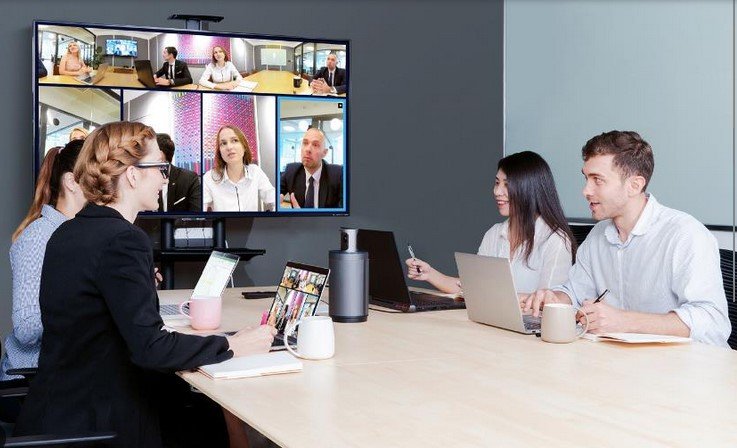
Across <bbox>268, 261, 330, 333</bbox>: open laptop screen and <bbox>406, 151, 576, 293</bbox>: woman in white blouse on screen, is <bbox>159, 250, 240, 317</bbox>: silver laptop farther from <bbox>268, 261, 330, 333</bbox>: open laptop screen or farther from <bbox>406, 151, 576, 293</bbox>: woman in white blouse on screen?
<bbox>406, 151, 576, 293</bbox>: woman in white blouse on screen

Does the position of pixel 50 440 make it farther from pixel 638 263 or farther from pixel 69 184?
pixel 638 263

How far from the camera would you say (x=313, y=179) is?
535 cm

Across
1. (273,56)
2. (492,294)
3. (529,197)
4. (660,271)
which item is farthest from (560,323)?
(273,56)

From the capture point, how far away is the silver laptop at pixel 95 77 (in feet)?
15.9

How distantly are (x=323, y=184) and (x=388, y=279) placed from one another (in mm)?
2143

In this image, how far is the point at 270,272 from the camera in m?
5.88

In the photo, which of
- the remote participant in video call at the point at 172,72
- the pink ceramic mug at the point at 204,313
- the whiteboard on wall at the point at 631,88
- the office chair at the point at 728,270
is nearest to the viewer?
the pink ceramic mug at the point at 204,313

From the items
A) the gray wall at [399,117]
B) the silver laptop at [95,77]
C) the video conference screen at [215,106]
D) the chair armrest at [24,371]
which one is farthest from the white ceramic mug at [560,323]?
the gray wall at [399,117]

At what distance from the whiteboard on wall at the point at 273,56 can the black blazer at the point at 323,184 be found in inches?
23.8

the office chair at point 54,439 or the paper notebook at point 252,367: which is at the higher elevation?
the paper notebook at point 252,367

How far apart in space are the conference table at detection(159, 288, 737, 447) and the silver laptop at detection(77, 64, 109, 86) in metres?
2.85

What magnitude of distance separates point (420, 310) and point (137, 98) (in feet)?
8.14

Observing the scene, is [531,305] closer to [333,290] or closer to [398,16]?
[333,290]

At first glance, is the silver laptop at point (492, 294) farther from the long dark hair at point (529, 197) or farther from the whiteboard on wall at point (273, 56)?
the whiteboard on wall at point (273, 56)
